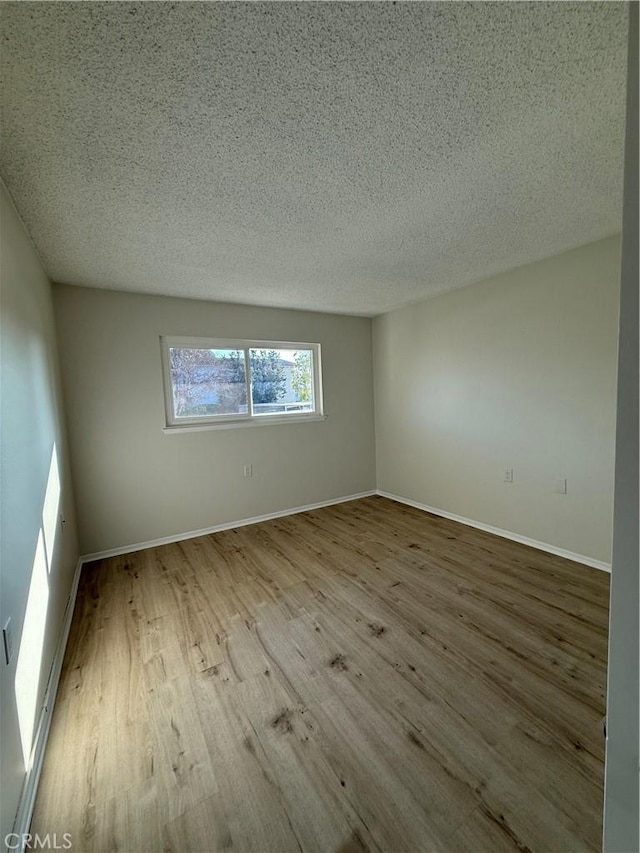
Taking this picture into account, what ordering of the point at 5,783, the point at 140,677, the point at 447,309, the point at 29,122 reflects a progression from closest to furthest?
the point at 5,783, the point at 29,122, the point at 140,677, the point at 447,309

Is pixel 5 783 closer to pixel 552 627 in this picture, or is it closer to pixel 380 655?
pixel 380 655

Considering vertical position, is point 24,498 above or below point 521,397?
below

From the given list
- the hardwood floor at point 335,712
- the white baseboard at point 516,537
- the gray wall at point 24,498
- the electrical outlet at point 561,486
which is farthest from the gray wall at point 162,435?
the electrical outlet at point 561,486

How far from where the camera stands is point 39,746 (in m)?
1.32

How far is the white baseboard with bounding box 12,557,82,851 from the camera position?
1089 mm

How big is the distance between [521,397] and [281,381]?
96.9 inches

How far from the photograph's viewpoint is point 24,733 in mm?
1208

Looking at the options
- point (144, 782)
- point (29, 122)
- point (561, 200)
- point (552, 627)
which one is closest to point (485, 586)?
point (552, 627)

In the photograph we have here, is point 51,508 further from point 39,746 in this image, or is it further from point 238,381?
point 238,381

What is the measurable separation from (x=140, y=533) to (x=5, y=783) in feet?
7.65
